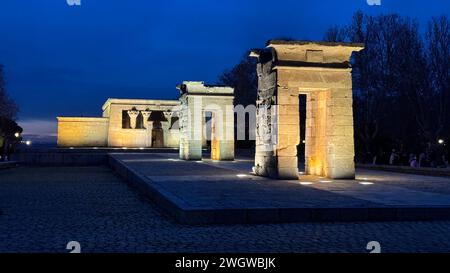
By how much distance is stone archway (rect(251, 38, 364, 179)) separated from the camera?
52.2ft

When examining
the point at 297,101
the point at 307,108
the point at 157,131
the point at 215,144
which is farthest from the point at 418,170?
the point at 157,131

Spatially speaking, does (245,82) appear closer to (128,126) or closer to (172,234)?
(128,126)

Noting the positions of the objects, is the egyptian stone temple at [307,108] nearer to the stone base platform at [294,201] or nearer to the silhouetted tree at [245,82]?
the stone base platform at [294,201]

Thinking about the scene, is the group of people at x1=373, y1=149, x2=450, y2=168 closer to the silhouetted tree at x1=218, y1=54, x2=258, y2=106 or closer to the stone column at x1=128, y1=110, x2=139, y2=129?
the silhouetted tree at x1=218, y1=54, x2=258, y2=106

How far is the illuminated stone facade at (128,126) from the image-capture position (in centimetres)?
5391

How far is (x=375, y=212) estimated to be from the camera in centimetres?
923

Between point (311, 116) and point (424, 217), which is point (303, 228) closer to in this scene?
point (424, 217)

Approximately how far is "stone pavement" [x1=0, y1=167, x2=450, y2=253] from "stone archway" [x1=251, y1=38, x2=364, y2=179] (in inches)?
242

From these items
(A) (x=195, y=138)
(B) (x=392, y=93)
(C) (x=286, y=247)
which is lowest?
(C) (x=286, y=247)

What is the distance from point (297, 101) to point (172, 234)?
29.7ft

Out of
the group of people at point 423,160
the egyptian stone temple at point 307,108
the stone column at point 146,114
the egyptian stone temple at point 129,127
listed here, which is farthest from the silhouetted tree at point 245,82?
the egyptian stone temple at point 307,108
